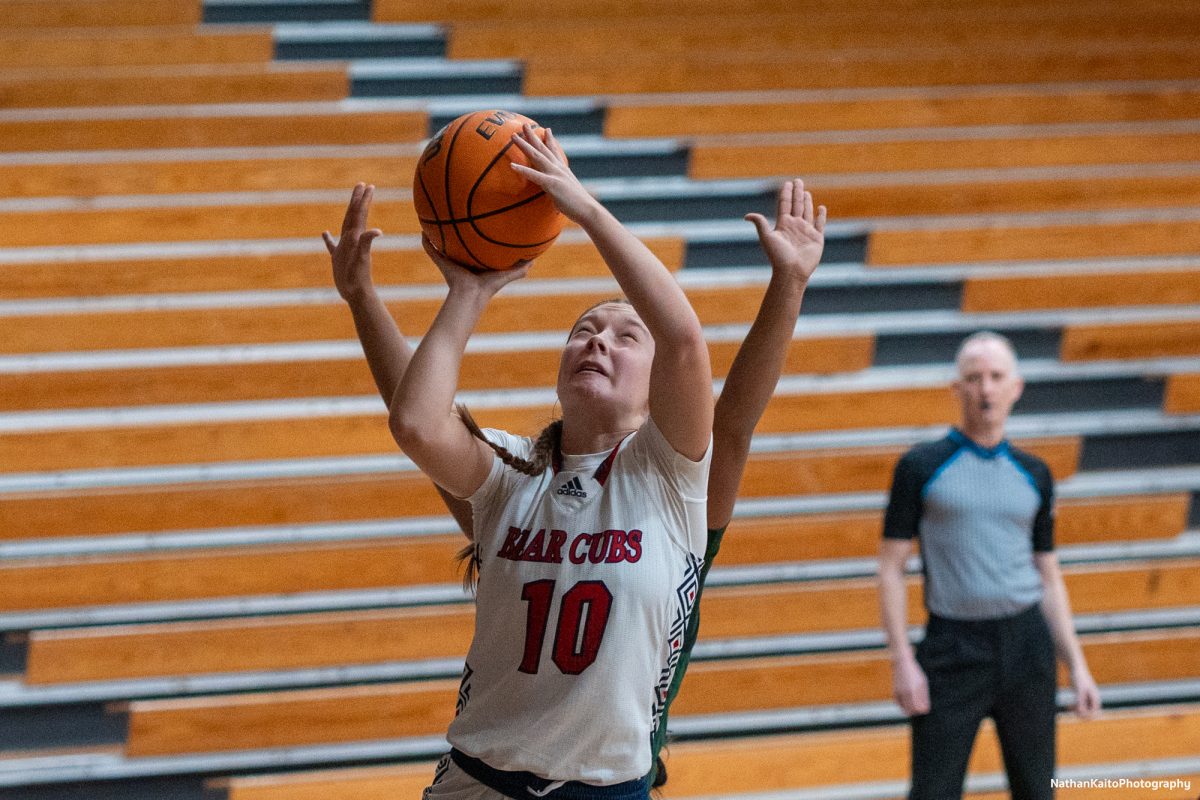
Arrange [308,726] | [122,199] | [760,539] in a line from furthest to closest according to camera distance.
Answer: [122,199] → [760,539] → [308,726]

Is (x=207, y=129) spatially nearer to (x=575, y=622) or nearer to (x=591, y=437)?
(x=591, y=437)

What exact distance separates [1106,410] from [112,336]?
340 centimetres

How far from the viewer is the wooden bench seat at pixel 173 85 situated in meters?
5.02

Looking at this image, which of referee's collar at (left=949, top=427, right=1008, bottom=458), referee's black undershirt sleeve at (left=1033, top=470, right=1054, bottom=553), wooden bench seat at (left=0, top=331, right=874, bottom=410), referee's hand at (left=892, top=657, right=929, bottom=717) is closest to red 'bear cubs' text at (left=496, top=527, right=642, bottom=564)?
referee's hand at (left=892, top=657, right=929, bottom=717)

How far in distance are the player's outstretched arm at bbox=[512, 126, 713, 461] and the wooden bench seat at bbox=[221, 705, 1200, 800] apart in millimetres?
2492

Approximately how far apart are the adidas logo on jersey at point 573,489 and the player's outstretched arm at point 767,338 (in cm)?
20

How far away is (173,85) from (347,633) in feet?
7.39

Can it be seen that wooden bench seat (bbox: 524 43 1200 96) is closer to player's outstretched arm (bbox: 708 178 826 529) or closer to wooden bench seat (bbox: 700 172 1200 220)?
wooden bench seat (bbox: 700 172 1200 220)

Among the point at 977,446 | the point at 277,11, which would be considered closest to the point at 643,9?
the point at 277,11

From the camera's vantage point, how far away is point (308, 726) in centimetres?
400

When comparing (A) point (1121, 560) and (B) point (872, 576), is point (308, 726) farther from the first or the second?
(A) point (1121, 560)

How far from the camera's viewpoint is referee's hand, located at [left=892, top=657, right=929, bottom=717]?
3285 mm

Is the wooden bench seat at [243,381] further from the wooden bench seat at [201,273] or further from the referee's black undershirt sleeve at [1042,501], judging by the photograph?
the referee's black undershirt sleeve at [1042,501]

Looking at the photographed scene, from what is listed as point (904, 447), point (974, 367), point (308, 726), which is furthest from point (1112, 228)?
point (308, 726)
